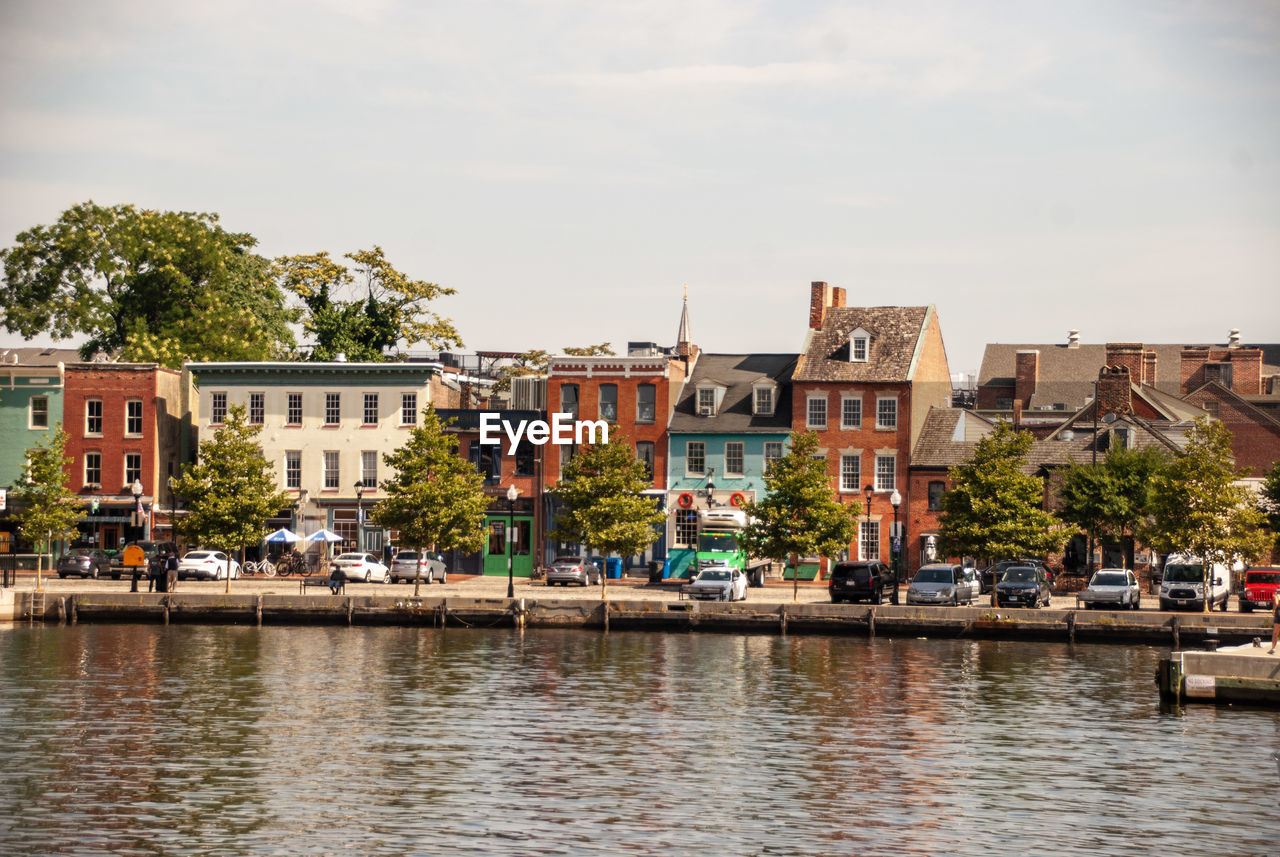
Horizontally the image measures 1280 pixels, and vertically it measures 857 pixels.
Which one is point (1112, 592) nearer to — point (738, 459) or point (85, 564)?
point (738, 459)

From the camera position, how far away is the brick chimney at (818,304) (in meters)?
87.4

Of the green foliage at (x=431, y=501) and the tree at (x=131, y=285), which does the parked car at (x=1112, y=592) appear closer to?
the green foliage at (x=431, y=501)

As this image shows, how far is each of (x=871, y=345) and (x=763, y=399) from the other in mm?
6352

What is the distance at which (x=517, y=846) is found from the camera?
26.0 meters

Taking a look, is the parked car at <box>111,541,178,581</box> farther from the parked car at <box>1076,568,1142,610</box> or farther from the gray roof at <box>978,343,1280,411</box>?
the gray roof at <box>978,343,1280,411</box>

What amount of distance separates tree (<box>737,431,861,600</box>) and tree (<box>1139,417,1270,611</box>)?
13684 millimetres

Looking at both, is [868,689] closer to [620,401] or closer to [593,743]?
[593,743]

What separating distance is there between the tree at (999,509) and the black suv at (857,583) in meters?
4.63

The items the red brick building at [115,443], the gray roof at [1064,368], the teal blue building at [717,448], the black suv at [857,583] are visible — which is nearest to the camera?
the black suv at [857,583]

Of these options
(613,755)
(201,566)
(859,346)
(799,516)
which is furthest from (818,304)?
(613,755)

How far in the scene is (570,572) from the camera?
7512 centimetres

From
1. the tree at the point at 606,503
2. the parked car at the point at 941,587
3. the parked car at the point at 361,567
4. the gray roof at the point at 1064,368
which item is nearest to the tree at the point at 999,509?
the parked car at the point at 941,587

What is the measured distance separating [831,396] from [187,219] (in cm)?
4119

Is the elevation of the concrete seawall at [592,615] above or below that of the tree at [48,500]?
below
